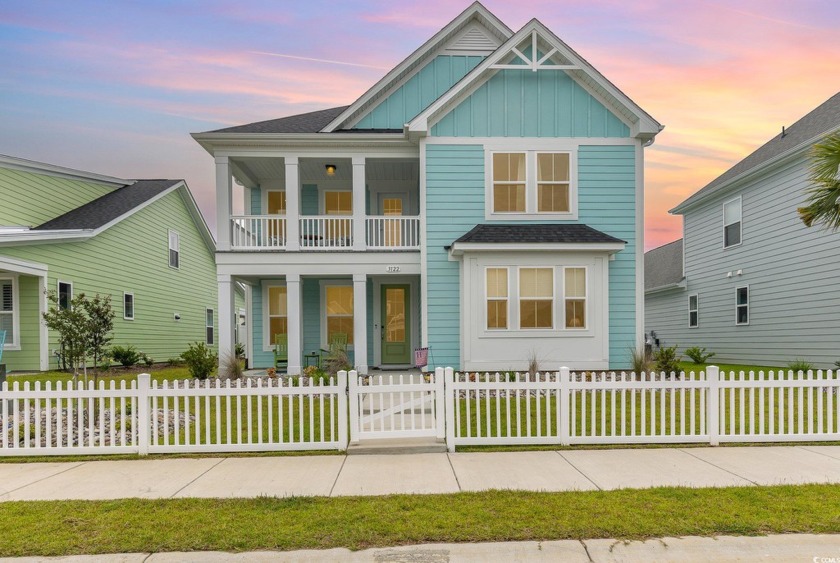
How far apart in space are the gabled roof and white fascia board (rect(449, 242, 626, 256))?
22.4 feet

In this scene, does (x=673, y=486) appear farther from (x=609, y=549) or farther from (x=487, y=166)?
(x=487, y=166)

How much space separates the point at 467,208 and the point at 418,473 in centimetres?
830

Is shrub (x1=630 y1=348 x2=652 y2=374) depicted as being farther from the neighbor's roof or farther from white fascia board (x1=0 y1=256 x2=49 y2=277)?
white fascia board (x1=0 y1=256 x2=49 y2=277)

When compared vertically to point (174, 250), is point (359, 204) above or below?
above

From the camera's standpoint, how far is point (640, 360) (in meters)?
11.6

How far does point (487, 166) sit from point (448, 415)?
788 cm

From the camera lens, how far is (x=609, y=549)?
3.84 meters

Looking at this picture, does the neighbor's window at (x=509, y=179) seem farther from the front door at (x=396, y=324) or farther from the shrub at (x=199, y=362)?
the shrub at (x=199, y=362)

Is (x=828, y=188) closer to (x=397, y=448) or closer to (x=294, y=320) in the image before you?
(x=397, y=448)

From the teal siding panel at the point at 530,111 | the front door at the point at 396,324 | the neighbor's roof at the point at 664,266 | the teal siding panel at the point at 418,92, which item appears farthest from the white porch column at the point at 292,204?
the neighbor's roof at the point at 664,266

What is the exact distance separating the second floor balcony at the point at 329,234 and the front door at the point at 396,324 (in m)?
1.88

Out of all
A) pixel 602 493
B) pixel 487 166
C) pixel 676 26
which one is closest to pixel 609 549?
pixel 602 493

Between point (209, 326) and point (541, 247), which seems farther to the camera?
point (209, 326)

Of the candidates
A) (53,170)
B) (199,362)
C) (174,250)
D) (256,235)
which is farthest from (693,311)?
(53,170)
